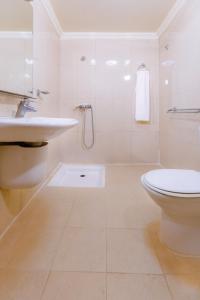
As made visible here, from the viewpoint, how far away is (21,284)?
996mm

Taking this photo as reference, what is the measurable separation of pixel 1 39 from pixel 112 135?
2115mm

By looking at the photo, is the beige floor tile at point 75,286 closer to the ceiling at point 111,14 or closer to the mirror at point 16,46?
the mirror at point 16,46

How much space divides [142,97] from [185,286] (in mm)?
2599

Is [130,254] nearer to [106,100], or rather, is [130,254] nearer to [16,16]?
[16,16]

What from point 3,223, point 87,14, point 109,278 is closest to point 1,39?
point 3,223

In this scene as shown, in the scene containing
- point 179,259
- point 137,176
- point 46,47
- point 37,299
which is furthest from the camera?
point 137,176

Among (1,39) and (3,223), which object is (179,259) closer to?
(3,223)

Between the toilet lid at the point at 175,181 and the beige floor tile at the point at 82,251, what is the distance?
0.52 m

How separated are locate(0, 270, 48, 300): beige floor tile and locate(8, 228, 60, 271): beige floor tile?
0.05 m

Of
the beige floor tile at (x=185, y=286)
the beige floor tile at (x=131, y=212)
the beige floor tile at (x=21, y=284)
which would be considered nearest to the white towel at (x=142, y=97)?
the beige floor tile at (x=131, y=212)

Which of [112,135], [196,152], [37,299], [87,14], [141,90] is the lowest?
[37,299]

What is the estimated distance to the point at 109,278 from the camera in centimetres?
104

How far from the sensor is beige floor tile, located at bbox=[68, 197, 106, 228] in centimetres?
158

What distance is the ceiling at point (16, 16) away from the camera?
4.88 feet
